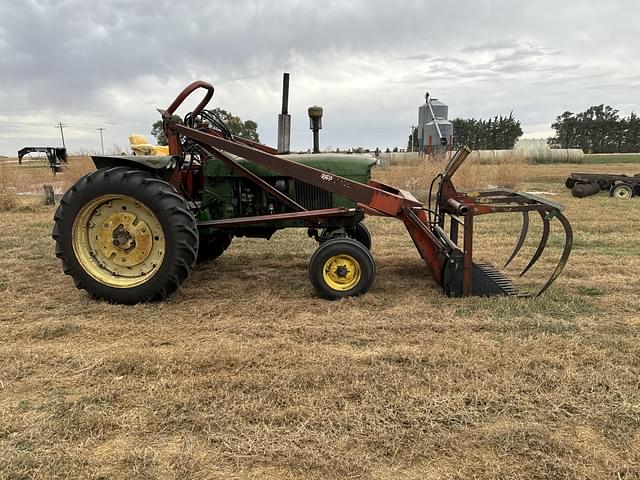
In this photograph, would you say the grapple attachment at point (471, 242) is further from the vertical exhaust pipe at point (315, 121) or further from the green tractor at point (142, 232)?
the vertical exhaust pipe at point (315, 121)

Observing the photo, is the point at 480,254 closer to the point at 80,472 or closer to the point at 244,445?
the point at 244,445

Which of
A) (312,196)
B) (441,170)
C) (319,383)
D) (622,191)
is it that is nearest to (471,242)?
(312,196)

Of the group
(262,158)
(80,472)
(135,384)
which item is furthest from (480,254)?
(80,472)

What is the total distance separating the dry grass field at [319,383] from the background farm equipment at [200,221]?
0.78 feet

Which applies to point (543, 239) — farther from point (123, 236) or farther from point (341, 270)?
point (123, 236)

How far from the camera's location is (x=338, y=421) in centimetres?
236

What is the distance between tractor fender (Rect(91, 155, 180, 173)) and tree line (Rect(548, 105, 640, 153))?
6854cm

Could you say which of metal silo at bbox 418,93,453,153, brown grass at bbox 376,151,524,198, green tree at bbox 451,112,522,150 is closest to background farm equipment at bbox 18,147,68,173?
brown grass at bbox 376,151,524,198

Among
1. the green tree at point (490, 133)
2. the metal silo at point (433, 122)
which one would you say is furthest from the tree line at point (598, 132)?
the metal silo at point (433, 122)

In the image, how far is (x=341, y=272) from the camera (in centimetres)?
427

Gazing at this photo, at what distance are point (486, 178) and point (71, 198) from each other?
41.7 ft

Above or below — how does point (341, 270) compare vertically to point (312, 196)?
below

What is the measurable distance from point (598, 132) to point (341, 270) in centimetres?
7587

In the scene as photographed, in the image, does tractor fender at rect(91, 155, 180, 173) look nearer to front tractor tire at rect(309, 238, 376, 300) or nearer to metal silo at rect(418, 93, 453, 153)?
front tractor tire at rect(309, 238, 376, 300)
